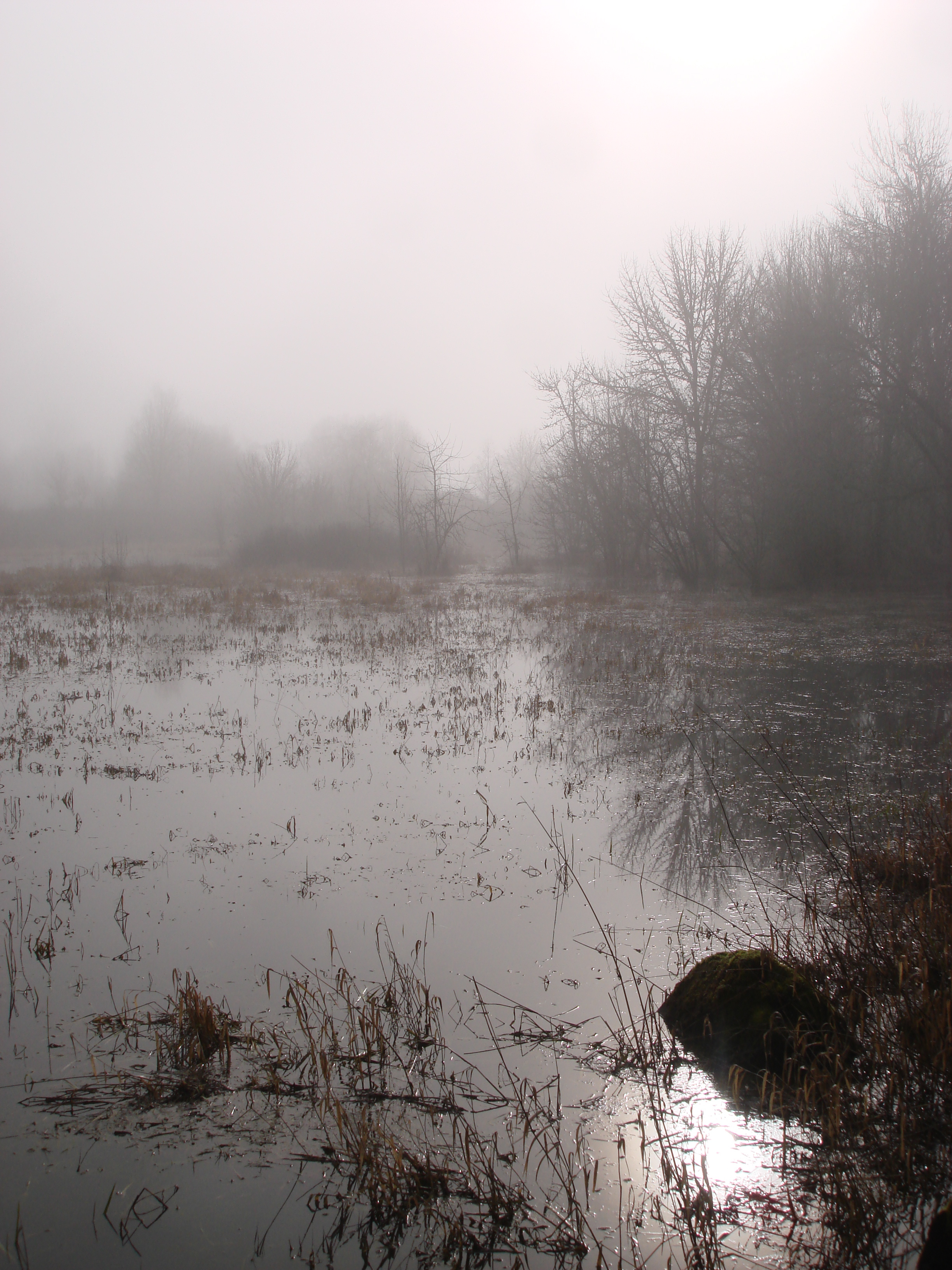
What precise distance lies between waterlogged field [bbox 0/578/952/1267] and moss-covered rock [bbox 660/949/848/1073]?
143 mm

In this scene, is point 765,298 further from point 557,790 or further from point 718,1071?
point 718,1071

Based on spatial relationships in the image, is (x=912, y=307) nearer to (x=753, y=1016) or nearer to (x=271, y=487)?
(x=753, y=1016)

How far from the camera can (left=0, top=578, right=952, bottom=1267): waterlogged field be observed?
2514mm

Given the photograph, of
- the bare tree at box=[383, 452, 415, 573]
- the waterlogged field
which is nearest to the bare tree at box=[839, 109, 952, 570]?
the waterlogged field

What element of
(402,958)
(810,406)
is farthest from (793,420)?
(402,958)

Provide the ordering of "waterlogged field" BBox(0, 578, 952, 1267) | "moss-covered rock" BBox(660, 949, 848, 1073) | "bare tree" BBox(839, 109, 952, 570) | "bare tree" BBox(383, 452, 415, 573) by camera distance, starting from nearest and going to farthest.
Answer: "waterlogged field" BBox(0, 578, 952, 1267), "moss-covered rock" BBox(660, 949, 848, 1073), "bare tree" BBox(839, 109, 952, 570), "bare tree" BBox(383, 452, 415, 573)

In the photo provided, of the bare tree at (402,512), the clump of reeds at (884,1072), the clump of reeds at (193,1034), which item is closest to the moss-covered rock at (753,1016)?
the clump of reeds at (884,1072)

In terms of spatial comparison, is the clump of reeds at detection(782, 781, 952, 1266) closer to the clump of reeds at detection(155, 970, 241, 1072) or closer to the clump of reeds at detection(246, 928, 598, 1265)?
the clump of reeds at detection(246, 928, 598, 1265)

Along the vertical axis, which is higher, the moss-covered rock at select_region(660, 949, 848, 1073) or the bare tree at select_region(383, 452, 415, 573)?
the bare tree at select_region(383, 452, 415, 573)

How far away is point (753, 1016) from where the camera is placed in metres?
3.24

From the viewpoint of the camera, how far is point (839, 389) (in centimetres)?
2191

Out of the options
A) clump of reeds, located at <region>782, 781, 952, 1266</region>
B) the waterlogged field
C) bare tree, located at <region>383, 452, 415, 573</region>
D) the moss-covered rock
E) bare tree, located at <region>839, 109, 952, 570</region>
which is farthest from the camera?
bare tree, located at <region>383, 452, 415, 573</region>

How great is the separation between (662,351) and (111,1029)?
26.3 metres

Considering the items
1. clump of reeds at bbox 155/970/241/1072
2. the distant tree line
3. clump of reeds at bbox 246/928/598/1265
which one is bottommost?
clump of reeds at bbox 246/928/598/1265
